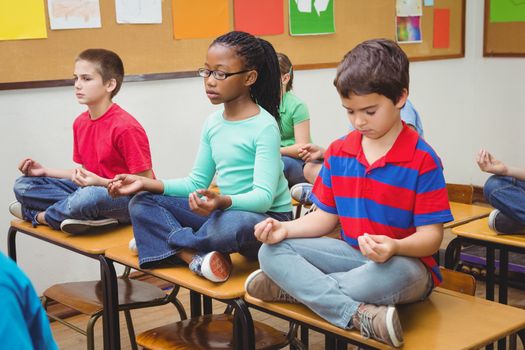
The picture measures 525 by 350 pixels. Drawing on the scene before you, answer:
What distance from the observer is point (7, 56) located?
346 centimetres

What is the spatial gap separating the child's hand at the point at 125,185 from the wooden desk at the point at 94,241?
26 centimetres


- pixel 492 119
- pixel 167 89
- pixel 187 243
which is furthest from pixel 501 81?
pixel 187 243

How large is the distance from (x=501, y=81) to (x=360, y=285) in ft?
13.7

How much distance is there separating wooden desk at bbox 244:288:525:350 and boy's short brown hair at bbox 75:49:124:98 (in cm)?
139

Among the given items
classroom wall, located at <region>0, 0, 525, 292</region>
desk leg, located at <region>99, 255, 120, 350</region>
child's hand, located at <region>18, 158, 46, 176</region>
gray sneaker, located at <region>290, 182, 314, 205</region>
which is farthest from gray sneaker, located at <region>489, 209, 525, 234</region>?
classroom wall, located at <region>0, 0, 525, 292</region>

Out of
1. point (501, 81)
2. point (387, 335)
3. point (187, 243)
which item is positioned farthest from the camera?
point (501, 81)

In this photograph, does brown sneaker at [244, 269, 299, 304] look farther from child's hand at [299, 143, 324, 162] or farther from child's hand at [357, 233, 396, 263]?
child's hand at [299, 143, 324, 162]

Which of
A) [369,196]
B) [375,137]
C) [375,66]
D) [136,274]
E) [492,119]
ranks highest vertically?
[375,66]

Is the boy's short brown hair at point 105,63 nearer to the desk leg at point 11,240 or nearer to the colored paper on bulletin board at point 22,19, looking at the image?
the colored paper on bulletin board at point 22,19

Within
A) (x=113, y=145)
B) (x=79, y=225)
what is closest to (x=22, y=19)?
(x=113, y=145)

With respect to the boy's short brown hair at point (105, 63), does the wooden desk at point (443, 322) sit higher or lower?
lower

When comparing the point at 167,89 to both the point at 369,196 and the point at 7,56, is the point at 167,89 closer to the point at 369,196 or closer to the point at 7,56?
the point at 7,56

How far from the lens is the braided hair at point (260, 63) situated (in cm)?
253

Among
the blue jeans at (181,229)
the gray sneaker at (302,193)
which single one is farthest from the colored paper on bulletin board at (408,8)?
the blue jeans at (181,229)
